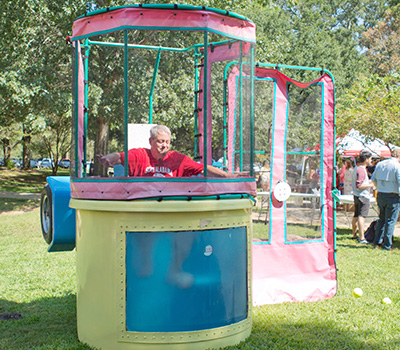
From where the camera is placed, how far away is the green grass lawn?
462cm

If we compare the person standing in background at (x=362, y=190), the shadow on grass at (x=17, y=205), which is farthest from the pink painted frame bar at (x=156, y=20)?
the shadow on grass at (x=17, y=205)

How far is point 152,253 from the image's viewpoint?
13.3 ft

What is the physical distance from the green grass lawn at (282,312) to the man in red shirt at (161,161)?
162cm

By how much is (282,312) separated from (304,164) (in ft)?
6.21

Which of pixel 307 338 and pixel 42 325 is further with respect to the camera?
pixel 42 325

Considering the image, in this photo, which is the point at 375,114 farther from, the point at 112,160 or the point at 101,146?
the point at 112,160

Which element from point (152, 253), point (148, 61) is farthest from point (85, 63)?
point (152, 253)

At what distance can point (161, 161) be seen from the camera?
4.88m

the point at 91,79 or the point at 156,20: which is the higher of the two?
the point at 91,79

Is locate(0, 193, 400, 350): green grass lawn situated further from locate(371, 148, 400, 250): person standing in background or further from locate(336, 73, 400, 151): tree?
locate(336, 73, 400, 151): tree

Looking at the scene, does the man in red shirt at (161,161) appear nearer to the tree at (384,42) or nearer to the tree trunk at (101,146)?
the tree trunk at (101,146)

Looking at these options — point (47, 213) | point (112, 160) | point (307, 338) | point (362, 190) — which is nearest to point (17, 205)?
point (362, 190)

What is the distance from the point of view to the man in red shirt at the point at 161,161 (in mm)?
4715

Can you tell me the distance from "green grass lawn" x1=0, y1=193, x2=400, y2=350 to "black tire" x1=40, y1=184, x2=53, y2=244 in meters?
0.87
